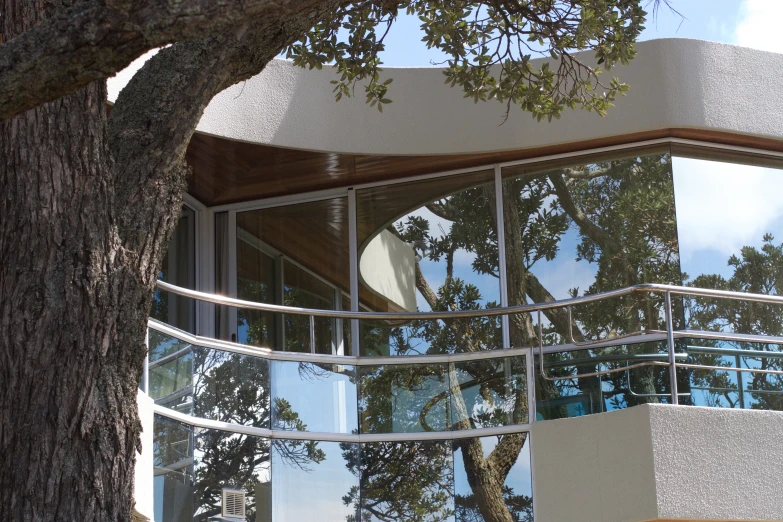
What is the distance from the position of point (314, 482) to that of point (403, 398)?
39.6 inches

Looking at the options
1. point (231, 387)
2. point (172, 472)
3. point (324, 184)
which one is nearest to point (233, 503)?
point (172, 472)

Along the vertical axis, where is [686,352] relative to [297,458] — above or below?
above

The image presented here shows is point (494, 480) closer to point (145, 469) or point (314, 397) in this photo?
point (314, 397)

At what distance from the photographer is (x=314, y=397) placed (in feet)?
27.8

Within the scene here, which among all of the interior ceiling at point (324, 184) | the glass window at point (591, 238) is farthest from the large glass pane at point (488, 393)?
the interior ceiling at point (324, 184)

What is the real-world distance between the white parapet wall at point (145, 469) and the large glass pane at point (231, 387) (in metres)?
0.73

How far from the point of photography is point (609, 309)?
31.9ft

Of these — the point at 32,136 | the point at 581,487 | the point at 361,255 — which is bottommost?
the point at 581,487

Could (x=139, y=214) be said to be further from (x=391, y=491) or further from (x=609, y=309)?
(x=609, y=309)

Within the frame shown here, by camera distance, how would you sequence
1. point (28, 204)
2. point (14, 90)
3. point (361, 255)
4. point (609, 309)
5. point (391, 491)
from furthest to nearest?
1. point (361, 255)
2. point (609, 309)
3. point (391, 491)
4. point (28, 204)
5. point (14, 90)

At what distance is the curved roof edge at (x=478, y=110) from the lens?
9.80 metres

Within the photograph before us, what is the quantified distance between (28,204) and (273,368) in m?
4.40

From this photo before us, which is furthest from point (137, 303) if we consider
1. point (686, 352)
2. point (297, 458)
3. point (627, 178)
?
point (627, 178)

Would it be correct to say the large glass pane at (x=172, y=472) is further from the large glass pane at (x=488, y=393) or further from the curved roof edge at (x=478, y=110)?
the curved roof edge at (x=478, y=110)
